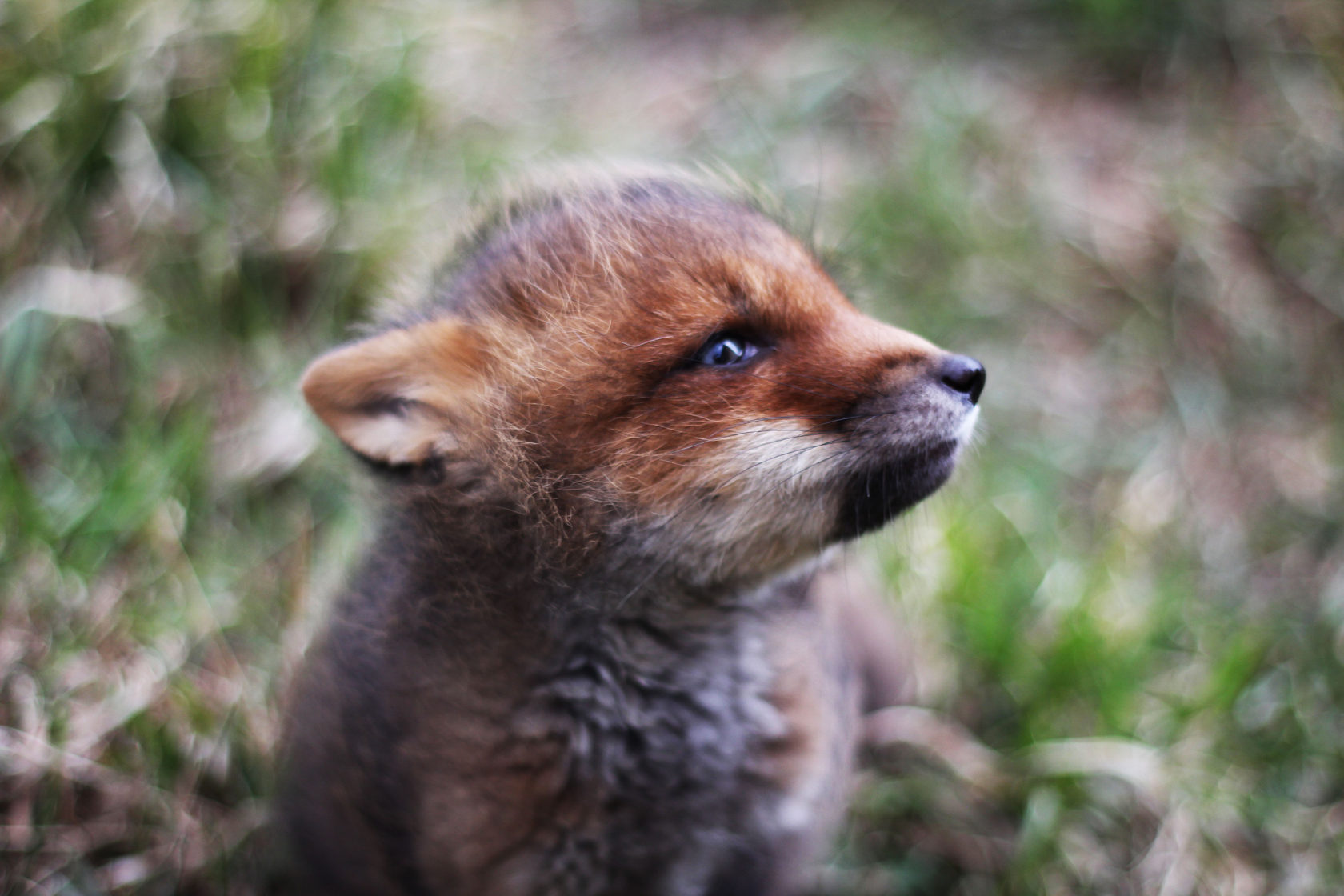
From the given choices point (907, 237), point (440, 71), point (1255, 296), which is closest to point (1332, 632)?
point (1255, 296)

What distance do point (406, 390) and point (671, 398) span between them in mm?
646

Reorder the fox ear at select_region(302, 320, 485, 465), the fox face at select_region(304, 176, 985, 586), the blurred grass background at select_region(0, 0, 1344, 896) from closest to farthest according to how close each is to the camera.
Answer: the fox face at select_region(304, 176, 985, 586)
the fox ear at select_region(302, 320, 485, 465)
the blurred grass background at select_region(0, 0, 1344, 896)

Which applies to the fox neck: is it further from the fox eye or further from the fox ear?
the fox eye

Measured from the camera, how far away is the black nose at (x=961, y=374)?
7.67ft

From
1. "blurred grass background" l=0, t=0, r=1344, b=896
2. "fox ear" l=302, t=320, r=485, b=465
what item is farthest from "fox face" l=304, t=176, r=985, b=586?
"blurred grass background" l=0, t=0, r=1344, b=896

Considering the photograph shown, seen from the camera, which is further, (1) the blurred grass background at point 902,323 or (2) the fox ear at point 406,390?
(1) the blurred grass background at point 902,323

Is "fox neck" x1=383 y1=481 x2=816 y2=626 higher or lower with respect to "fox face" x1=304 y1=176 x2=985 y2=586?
lower

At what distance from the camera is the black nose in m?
2.34

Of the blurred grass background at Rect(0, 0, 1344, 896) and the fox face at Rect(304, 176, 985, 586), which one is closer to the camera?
the fox face at Rect(304, 176, 985, 586)

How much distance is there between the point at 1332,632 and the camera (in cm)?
389

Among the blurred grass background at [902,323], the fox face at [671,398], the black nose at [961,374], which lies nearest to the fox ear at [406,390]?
the fox face at [671,398]

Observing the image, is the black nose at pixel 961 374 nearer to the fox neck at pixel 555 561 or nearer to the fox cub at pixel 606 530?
the fox cub at pixel 606 530

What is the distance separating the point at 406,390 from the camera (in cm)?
243

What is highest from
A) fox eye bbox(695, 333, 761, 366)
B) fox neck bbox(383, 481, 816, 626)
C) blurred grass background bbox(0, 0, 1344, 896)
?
fox eye bbox(695, 333, 761, 366)
